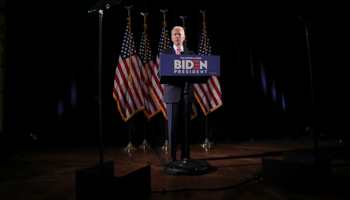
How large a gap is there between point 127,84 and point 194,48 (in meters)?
1.53

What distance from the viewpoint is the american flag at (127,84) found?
3527 millimetres

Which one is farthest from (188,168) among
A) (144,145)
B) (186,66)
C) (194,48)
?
(194,48)

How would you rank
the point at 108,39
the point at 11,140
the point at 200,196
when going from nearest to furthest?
the point at 200,196
the point at 11,140
the point at 108,39

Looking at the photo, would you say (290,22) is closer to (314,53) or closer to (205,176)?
(314,53)

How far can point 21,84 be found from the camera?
145 inches

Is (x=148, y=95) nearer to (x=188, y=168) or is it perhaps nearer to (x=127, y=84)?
(x=127, y=84)

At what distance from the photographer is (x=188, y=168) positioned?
1.99 m

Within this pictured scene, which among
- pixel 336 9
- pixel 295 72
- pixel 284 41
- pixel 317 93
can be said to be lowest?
pixel 317 93

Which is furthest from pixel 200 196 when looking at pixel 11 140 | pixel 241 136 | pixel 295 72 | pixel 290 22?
pixel 290 22

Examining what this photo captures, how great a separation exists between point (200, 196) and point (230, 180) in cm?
47

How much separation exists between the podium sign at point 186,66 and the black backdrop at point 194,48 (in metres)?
2.39

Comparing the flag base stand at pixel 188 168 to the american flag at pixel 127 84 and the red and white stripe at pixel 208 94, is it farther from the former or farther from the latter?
the red and white stripe at pixel 208 94

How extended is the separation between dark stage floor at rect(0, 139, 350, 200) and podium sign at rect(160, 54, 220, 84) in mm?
875

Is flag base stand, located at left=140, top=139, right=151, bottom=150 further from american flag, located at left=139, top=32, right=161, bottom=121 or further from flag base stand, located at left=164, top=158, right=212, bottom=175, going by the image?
flag base stand, located at left=164, top=158, right=212, bottom=175
